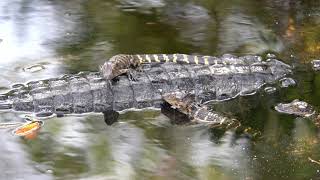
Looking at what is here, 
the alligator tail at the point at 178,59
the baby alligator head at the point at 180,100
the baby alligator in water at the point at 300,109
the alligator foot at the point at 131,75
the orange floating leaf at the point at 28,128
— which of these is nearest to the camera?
the orange floating leaf at the point at 28,128

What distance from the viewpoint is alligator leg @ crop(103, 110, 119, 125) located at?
6659 millimetres

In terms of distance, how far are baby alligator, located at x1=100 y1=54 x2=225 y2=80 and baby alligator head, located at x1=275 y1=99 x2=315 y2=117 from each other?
1241 millimetres

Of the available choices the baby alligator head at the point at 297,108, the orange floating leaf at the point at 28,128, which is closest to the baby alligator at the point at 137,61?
the orange floating leaf at the point at 28,128

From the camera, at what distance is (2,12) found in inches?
406

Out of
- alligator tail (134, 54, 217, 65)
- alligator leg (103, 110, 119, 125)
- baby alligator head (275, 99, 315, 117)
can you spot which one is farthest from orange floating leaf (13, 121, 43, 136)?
baby alligator head (275, 99, 315, 117)

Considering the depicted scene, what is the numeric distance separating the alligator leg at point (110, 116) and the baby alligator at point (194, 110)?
0.66 meters

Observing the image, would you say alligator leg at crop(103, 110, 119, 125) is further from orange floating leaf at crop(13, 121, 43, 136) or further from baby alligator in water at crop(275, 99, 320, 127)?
baby alligator in water at crop(275, 99, 320, 127)

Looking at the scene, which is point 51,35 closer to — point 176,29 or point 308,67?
point 176,29

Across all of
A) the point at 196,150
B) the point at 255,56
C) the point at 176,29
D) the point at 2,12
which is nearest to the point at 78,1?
the point at 2,12

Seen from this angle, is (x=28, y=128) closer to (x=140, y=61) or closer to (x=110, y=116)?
(x=110, y=116)

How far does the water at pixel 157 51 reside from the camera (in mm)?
5695

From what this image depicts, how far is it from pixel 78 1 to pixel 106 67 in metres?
Answer: 4.21

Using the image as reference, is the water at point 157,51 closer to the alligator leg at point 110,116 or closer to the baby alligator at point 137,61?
the alligator leg at point 110,116

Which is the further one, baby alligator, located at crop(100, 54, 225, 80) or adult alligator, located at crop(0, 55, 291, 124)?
baby alligator, located at crop(100, 54, 225, 80)
